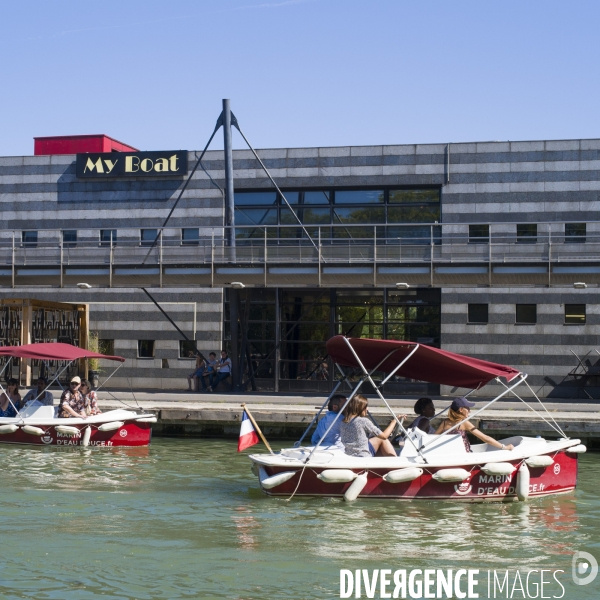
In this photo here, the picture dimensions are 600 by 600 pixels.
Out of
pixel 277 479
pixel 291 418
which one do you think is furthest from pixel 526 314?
pixel 277 479

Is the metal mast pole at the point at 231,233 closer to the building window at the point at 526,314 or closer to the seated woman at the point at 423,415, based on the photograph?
the building window at the point at 526,314

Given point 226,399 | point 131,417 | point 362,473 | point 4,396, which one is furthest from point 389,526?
point 226,399

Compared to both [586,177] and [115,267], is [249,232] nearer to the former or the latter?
[115,267]

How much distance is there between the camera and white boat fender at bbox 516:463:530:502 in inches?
651

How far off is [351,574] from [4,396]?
52.7 ft

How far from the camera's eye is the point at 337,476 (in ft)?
51.8

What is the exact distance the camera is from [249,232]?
37.9 meters

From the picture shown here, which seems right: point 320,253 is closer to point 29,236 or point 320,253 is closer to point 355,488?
point 29,236

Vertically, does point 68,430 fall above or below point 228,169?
below

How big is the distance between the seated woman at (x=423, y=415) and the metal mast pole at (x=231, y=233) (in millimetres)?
16380

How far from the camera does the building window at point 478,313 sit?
36.5 metres
